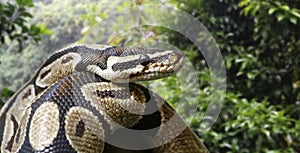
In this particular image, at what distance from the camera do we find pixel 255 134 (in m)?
2.49

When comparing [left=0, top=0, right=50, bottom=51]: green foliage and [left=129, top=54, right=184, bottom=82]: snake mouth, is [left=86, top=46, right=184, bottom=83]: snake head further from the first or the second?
[left=0, top=0, right=50, bottom=51]: green foliage

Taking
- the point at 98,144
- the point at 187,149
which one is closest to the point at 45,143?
the point at 98,144

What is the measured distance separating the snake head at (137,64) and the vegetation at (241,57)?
5.18 feet

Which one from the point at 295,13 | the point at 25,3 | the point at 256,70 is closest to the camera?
the point at 25,3

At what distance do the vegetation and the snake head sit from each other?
158 centimetres

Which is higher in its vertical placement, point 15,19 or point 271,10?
point 15,19

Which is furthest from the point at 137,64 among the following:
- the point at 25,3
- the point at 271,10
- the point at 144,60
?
the point at 271,10

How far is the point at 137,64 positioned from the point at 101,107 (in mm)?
96

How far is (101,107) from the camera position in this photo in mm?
703

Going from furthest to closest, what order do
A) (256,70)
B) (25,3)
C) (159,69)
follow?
1. (256,70)
2. (25,3)
3. (159,69)

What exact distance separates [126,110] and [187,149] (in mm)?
174

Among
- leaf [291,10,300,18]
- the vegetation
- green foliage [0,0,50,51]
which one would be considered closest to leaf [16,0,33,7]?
green foliage [0,0,50,51]

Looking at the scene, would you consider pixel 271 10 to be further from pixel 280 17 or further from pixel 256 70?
pixel 256 70

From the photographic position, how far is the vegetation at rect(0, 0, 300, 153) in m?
2.50
